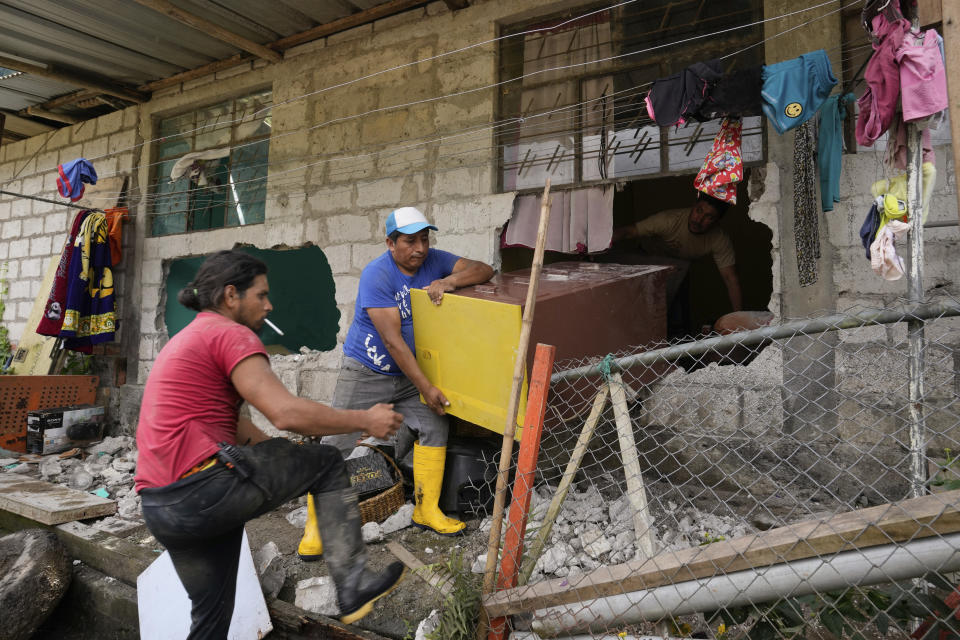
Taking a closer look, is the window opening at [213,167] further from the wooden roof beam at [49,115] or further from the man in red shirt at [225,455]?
the man in red shirt at [225,455]

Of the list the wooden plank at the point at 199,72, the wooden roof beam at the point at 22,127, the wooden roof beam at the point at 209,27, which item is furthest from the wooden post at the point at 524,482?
the wooden roof beam at the point at 22,127

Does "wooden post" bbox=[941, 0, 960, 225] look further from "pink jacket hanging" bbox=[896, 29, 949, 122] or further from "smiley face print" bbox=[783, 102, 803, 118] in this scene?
"smiley face print" bbox=[783, 102, 803, 118]

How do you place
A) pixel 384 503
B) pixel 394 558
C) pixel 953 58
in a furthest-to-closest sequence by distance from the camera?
pixel 384 503 < pixel 394 558 < pixel 953 58

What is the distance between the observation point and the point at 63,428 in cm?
643

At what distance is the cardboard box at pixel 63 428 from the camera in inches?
245

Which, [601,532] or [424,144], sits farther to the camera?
[424,144]

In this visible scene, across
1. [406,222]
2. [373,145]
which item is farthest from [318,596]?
[373,145]

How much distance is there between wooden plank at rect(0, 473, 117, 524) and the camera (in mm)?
4008

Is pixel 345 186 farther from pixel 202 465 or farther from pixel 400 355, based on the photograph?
pixel 202 465

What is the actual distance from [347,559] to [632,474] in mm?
1158

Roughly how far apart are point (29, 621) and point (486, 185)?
437 cm

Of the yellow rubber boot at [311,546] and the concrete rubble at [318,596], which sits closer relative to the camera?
the concrete rubble at [318,596]

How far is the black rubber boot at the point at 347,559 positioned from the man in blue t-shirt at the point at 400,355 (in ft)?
3.77

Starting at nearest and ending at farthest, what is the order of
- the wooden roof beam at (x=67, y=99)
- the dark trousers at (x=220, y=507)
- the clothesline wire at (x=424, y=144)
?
the dark trousers at (x=220, y=507), the clothesline wire at (x=424, y=144), the wooden roof beam at (x=67, y=99)
